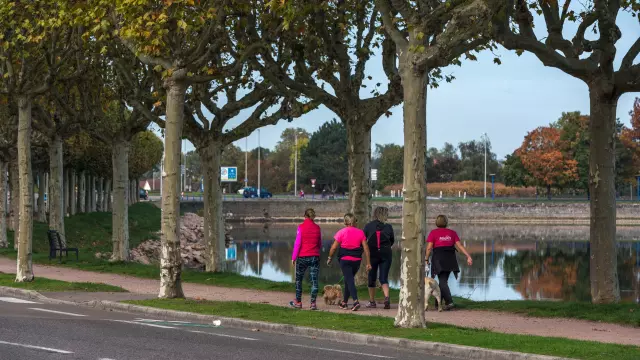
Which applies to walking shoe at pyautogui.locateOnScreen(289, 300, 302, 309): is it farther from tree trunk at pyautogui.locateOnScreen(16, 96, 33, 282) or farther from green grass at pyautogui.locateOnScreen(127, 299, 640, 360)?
tree trunk at pyautogui.locateOnScreen(16, 96, 33, 282)

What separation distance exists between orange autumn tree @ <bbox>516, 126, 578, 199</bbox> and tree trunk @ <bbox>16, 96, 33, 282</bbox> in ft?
342

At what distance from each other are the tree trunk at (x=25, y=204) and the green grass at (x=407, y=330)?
6439 mm

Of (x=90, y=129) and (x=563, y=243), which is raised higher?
(x=90, y=129)

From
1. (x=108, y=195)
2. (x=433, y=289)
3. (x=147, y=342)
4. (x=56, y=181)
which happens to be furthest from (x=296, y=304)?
(x=108, y=195)

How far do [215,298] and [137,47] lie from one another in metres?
5.89

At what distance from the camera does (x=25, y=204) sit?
88.4 feet

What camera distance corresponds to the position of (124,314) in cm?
2019

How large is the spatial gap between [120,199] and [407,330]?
20.7 meters

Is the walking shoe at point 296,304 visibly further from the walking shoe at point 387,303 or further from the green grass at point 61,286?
the green grass at point 61,286

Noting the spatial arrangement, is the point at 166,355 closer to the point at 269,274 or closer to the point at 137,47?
the point at 137,47

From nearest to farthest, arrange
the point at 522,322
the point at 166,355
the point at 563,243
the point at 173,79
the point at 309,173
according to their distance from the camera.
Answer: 1. the point at 166,355
2. the point at 522,322
3. the point at 173,79
4. the point at 563,243
5. the point at 309,173

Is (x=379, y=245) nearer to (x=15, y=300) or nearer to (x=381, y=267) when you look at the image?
(x=381, y=267)

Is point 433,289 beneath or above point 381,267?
beneath

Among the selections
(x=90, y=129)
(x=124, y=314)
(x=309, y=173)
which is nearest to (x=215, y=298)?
(x=124, y=314)
